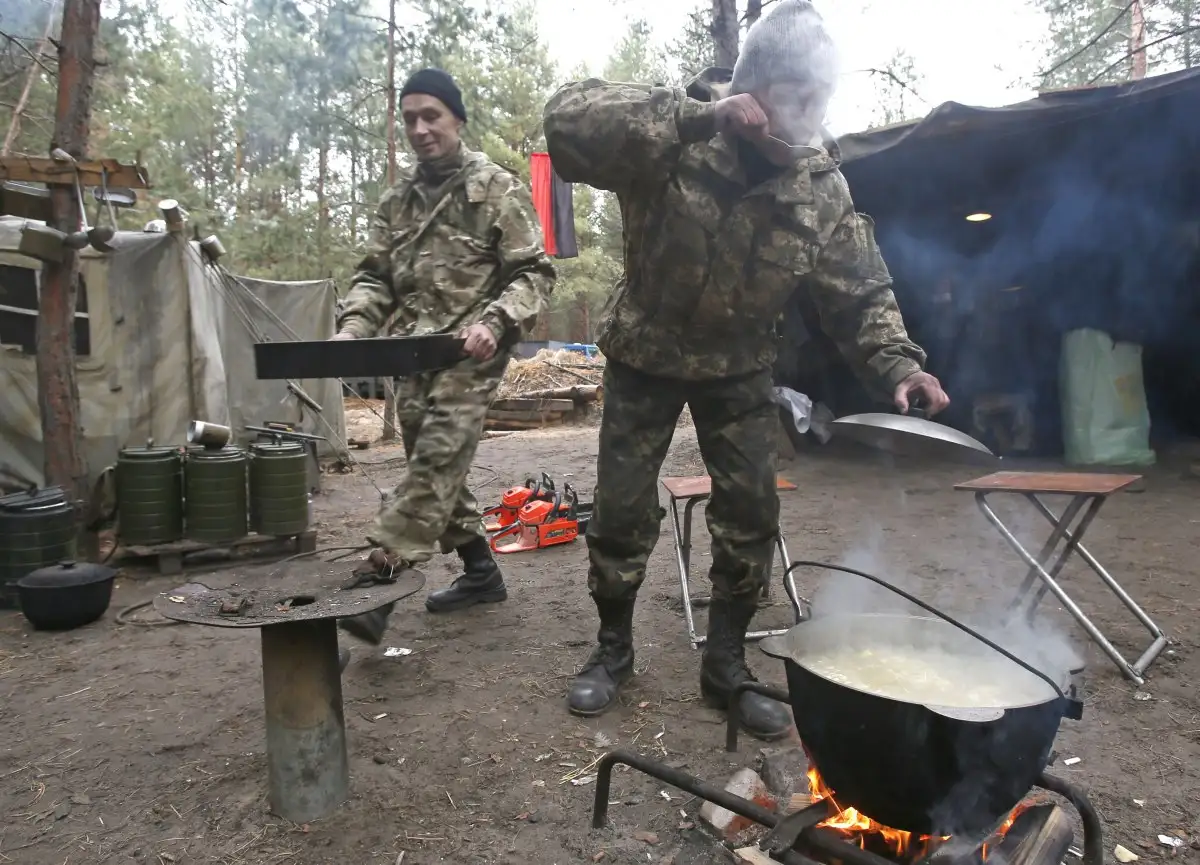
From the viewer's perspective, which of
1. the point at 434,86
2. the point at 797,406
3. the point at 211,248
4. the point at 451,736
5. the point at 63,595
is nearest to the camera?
the point at 451,736

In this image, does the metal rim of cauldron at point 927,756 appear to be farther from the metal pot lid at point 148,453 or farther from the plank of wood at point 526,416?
the plank of wood at point 526,416

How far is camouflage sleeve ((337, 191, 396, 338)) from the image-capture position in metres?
3.49

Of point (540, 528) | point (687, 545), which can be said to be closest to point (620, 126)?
point (687, 545)

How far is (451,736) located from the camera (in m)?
2.64

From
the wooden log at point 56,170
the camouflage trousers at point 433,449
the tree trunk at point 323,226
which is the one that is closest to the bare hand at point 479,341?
the camouflage trousers at point 433,449

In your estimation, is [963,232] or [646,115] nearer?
[646,115]

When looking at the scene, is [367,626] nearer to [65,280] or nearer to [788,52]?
[788,52]

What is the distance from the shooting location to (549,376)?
17.3 metres

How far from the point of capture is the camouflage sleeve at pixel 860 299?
2598mm

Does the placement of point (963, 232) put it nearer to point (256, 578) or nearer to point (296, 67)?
point (256, 578)

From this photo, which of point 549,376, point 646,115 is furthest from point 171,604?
point 549,376

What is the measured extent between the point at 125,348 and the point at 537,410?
8.81m

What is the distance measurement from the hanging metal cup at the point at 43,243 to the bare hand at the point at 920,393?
500 cm

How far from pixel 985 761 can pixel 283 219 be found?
18.6 metres
